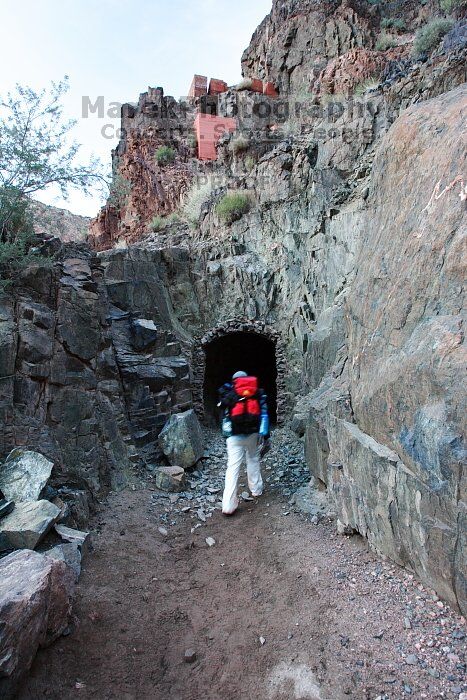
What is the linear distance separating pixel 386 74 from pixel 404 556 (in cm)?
1353

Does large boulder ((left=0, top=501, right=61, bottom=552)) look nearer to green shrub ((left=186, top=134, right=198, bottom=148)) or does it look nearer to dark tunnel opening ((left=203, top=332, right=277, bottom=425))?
dark tunnel opening ((left=203, top=332, right=277, bottom=425))

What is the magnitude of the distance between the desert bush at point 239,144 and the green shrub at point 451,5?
28.7 feet

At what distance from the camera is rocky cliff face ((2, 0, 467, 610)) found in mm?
3150

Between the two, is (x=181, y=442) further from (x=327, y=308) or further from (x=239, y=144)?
(x=239, y=144)

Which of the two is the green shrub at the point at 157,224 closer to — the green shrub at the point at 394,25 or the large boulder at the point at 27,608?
the green shrub at the point at 394,25

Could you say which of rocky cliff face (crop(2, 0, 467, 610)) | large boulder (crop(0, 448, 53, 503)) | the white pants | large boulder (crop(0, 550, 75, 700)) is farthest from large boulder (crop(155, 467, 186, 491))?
large boulder (crop(0, 550, 75, 700))

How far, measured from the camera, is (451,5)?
47.4 feet

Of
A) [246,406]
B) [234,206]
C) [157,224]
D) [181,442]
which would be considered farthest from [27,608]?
[157,224]

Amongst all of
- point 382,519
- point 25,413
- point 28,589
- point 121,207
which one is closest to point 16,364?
point 25,413

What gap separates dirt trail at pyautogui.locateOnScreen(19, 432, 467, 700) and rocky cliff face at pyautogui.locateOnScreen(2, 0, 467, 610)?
15.7 inches

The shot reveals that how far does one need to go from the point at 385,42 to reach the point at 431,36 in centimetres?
461

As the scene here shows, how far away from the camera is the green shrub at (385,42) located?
15.7 meters

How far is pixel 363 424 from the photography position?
4.16 meters

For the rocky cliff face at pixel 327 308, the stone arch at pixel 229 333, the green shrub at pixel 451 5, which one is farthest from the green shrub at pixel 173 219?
the green shrub at pixel 451 5
